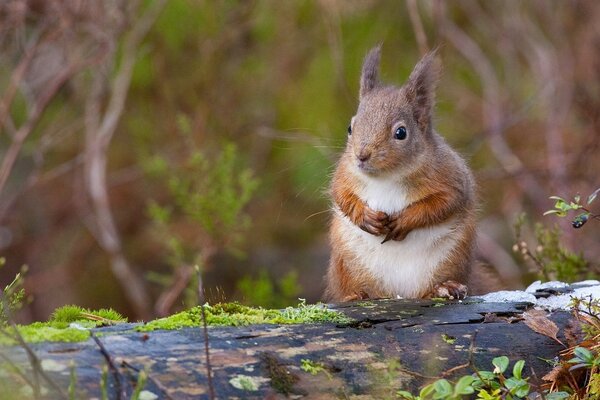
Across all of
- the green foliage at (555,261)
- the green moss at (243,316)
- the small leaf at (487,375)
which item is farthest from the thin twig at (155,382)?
the green foliage at (555,261)

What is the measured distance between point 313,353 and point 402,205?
4.17ft

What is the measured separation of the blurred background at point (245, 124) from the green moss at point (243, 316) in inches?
122

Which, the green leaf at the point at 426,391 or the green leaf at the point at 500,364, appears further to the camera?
the green leaf at the point at 500,364

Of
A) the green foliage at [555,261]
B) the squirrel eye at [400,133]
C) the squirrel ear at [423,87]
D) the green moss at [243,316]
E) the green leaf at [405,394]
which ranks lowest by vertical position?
the green foliage at [555,261]

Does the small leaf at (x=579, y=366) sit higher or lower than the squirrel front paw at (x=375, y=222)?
lower

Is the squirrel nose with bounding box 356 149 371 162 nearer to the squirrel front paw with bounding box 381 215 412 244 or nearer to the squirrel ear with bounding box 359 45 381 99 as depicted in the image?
the squirrel front paw with bounding box 381 215 412 244

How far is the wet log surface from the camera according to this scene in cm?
219

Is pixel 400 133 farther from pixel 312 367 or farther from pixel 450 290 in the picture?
pixel 312 367

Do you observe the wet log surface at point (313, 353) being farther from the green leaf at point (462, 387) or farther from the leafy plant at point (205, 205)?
the leafy plant at point (205, 205)

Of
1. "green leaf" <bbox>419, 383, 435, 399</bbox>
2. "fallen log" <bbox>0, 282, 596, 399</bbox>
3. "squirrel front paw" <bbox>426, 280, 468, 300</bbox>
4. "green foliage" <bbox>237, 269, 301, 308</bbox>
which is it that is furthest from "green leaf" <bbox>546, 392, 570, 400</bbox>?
"green foliage" <bbox>237, 269, 301, 308</bbox>

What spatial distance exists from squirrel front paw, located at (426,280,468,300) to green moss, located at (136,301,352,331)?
74cm

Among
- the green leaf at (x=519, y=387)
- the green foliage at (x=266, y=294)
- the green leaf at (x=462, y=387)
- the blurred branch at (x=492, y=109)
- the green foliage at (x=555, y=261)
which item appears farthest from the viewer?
the blurred branch at (x=492, y=109)

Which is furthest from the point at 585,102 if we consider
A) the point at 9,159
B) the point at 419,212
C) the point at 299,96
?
the point at 9,159

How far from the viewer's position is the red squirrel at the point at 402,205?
141 inches
